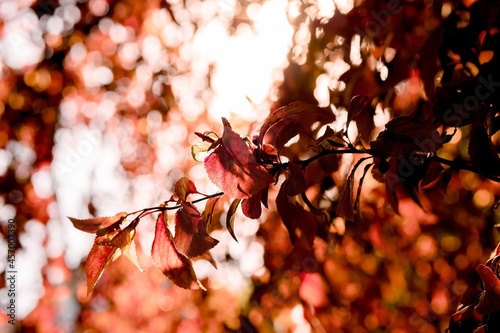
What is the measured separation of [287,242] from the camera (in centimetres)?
229

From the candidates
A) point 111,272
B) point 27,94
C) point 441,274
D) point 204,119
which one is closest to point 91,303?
point 111,272

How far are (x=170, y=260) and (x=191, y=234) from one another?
76 mm

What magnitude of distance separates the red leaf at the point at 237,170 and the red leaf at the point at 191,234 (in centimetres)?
5

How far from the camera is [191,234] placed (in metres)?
0.46

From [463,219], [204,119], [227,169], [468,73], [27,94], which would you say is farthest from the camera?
[27,94]

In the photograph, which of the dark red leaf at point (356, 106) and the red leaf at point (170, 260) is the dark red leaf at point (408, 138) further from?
the red leaf at point (170, 260)

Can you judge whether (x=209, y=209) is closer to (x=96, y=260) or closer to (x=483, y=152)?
(x=96, y=260)

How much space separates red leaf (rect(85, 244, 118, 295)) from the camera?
0.49 meters

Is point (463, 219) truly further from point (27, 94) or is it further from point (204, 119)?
point (27, 94)

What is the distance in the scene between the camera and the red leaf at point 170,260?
51cm

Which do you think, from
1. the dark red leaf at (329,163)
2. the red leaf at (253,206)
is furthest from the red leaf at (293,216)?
the dark red leaf at (329,163)

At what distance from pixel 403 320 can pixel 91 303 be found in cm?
428

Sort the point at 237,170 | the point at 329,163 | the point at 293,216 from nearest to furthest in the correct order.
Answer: the point at 237,170 < the point at 293,216 < the point at 329,163

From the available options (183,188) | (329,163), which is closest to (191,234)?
(183,188)
